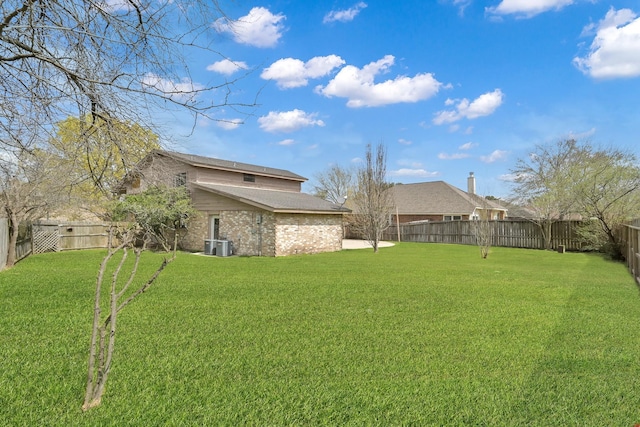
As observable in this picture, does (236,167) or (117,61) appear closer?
(117,61)

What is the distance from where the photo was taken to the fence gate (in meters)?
16.2

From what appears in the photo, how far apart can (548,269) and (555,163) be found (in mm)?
18874

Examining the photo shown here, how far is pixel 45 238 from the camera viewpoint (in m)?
16.6

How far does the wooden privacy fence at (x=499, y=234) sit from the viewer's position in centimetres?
1872

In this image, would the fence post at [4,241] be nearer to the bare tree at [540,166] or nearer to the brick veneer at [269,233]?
the brick veneer at [269,233]

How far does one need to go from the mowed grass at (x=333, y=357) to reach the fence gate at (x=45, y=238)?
1035cm

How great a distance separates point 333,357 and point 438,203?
29075 millimetres

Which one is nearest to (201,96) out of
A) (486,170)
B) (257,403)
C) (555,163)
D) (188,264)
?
(257,403)

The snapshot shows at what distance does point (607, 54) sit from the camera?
391 inches

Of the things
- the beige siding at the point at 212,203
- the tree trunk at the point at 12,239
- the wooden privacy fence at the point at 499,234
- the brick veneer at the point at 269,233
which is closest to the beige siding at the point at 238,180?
the beige siding at the point at 212,203

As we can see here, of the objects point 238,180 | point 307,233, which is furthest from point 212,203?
point 307,233

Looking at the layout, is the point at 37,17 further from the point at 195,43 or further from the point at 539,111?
the point at 539,111

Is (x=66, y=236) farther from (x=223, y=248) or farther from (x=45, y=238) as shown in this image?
(x=223, y=248)

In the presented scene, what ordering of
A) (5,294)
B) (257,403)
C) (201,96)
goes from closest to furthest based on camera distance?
(257,403) → (201,96) → (5,294)
